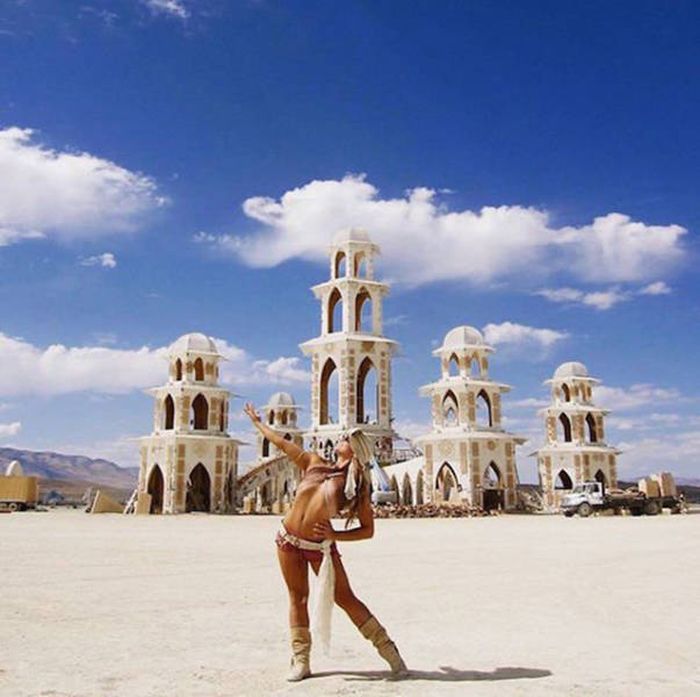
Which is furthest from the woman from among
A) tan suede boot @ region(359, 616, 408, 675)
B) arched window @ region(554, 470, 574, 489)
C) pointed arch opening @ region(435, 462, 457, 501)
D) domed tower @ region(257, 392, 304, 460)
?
domed tower @ region(257, 392, 304, 460)

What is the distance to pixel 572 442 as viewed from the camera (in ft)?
179

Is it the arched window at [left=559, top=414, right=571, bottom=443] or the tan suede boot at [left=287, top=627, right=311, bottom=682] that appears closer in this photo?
the tan suede boot at [left=287, top=627, right=311, bottom=682]

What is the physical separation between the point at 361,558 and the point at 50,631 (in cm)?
904

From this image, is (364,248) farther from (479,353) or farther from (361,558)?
(361,558)

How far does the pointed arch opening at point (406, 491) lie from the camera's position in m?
50.7

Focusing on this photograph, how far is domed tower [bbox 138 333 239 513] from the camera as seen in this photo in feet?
157

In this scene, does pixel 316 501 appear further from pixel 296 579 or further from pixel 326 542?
pixel 296 579

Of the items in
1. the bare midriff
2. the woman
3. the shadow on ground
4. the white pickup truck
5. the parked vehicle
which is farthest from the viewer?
the parked vehicle

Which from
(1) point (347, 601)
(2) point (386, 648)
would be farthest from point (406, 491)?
(2) point (386, 648)

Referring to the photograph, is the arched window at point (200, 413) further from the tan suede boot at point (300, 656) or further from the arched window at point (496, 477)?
the tan suede boot at point (300, 656)

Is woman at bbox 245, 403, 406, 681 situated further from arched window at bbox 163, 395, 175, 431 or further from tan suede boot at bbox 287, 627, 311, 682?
arched window at bbox 163, 395, 175, 431

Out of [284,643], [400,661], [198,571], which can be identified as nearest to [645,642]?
[400,661]

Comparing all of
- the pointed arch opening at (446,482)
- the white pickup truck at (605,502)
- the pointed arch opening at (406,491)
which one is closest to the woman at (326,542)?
the white pickup truck at (605,502)

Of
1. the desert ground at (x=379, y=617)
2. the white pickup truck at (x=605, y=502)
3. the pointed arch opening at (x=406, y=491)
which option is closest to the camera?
the desert ground at (x=379, y=617)
